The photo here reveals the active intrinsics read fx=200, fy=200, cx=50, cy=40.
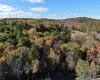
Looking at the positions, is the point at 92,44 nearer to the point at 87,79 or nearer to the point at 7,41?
the point at 87,79

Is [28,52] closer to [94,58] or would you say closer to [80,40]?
[94,58]

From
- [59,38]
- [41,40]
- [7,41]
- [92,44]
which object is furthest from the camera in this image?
[59,38]

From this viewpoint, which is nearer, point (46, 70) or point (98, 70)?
point (98, 70)

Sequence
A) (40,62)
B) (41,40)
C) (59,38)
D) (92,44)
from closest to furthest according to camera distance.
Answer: (40,62) < (41,40) < (92,44) < (59,38)

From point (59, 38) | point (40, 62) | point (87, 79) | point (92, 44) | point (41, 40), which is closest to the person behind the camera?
point (87, 79)

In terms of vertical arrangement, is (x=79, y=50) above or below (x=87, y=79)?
above

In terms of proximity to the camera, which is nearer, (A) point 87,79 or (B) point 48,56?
(A) point 87,79

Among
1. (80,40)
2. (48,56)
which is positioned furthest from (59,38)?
(48,56)

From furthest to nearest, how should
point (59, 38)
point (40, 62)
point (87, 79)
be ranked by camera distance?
point (59, 38) < point (40, 62) < point (87, 79)

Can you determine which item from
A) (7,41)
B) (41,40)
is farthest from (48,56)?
(7,41)
